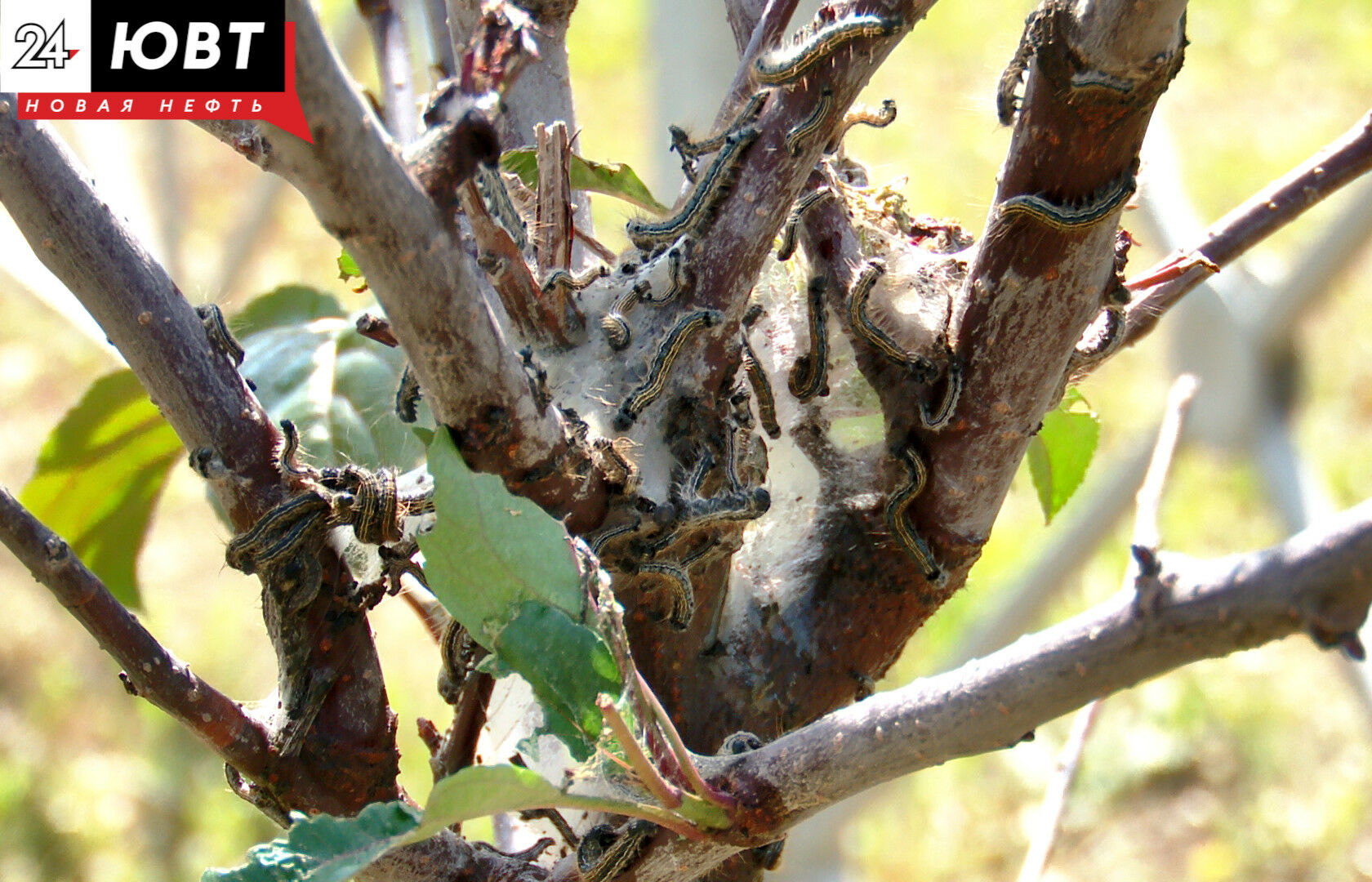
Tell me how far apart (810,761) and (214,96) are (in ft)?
1.39

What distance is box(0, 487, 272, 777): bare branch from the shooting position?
20.5 inches

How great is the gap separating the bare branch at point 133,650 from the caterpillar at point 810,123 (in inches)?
15.6

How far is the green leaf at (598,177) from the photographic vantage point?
0.77 metres

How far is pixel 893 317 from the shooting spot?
0.72 m

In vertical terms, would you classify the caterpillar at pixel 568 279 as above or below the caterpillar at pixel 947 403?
above

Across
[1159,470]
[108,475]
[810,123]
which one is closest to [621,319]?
→ [810,123]

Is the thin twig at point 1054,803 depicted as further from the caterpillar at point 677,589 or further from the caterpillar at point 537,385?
the caterpillar at point 537,385

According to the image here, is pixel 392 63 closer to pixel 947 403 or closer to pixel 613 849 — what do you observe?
pixel 947 403

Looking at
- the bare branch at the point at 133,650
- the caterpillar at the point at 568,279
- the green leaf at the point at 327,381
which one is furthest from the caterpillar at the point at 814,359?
the bare branch at the point at 133,650

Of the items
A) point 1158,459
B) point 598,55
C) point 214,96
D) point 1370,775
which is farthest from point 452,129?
point 598,55

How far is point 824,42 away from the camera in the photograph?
584 millimetres

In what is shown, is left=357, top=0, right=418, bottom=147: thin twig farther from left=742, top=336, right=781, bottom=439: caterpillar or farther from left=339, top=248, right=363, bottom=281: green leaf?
left=742, top=336, right=781, bottom=439: caterpillar

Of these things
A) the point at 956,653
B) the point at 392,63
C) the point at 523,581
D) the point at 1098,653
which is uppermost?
the point at 956,653

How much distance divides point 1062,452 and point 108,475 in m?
0.74
